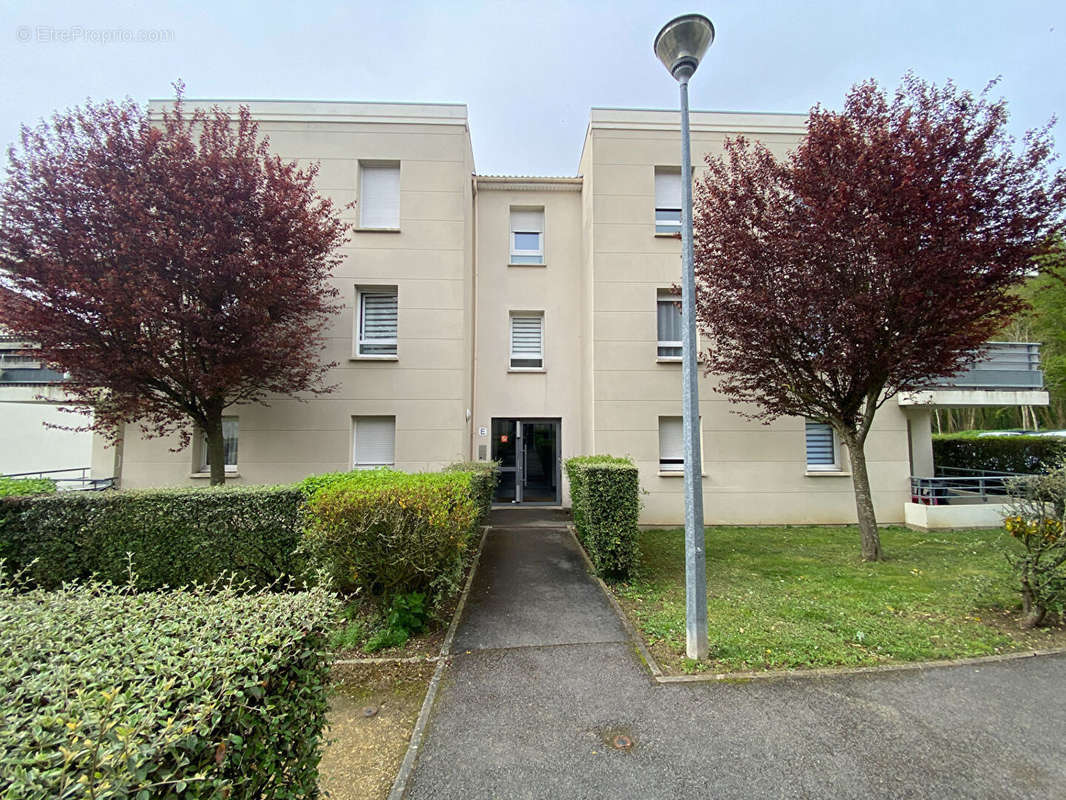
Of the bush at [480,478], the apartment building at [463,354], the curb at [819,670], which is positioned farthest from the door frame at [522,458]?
the curb at [819,670]

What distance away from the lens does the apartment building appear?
9734 mm

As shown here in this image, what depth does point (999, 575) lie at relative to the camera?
5996 millimetres

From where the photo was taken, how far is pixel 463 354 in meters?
10.1

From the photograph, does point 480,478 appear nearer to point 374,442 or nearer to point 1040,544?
point 374,442

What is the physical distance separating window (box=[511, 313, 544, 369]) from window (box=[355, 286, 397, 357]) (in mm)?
3135

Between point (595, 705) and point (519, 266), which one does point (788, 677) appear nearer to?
point (595, 705)

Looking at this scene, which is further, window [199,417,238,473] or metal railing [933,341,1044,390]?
metal railing [933,341,1044,390]

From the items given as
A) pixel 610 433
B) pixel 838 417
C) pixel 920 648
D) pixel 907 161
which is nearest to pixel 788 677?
pixel 920 648

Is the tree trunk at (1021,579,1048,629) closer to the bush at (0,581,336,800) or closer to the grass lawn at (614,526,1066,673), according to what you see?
the grass lawn at (614,526,1066,673)

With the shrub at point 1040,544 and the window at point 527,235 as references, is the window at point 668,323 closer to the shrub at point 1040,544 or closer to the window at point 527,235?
the window at point 527,235

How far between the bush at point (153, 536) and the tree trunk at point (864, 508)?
346 inches

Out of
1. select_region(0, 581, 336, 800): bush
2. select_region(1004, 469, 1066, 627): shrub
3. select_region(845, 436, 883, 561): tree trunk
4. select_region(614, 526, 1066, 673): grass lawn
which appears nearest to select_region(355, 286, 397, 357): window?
select_region(614, 526, 1066, 673): grass lawn

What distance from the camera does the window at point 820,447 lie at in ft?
34.0

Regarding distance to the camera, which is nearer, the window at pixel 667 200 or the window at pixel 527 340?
the window at pixel 667 200
